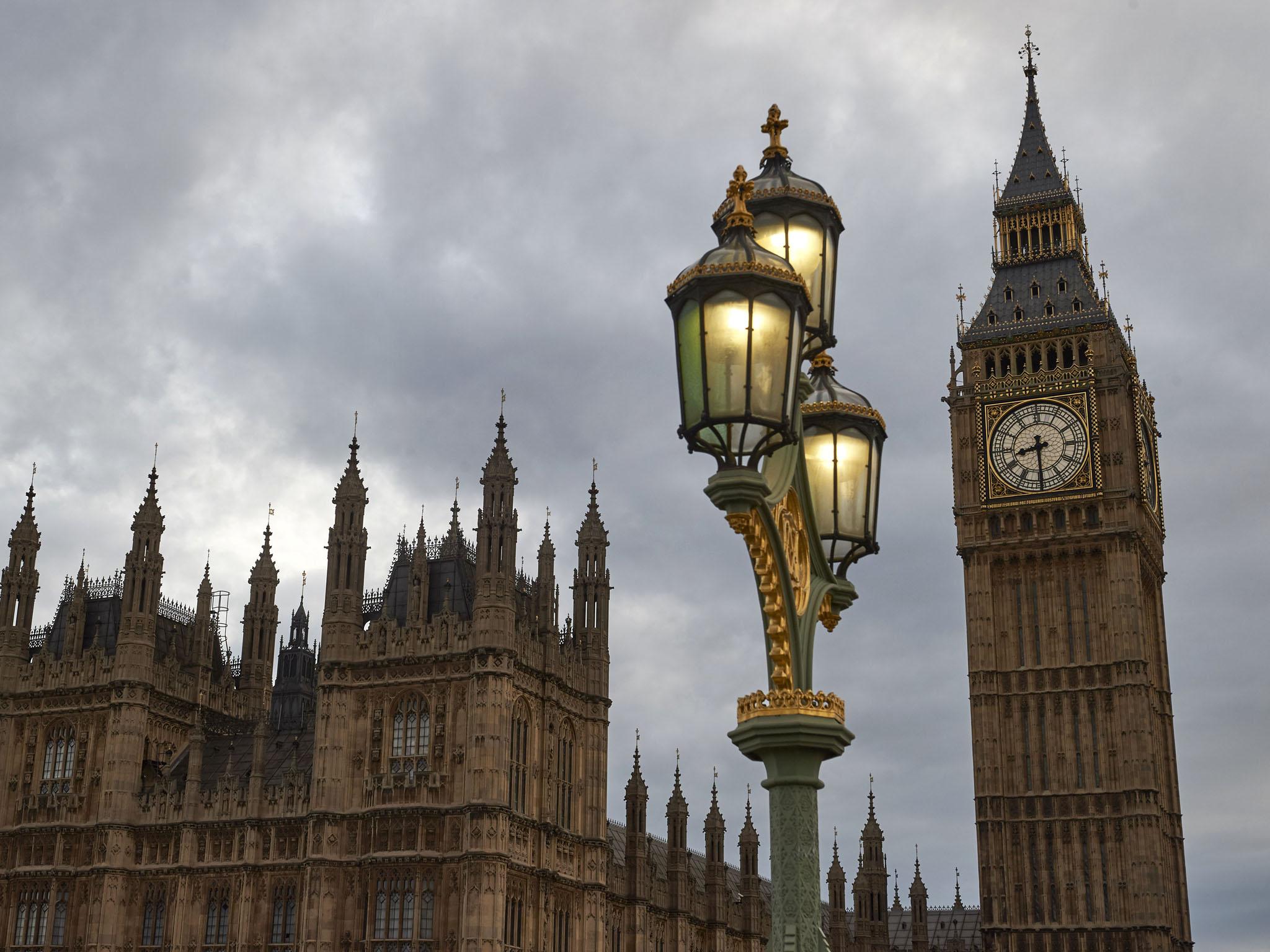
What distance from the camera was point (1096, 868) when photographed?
81.1 m

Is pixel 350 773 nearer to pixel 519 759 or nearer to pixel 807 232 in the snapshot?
pixel 519 759

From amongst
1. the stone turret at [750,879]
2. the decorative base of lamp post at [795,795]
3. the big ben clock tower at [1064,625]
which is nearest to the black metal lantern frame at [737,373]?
the decorative base of lamp post at [795,795]

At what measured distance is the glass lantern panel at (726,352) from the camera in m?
10.2

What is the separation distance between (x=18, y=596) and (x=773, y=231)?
186 ft

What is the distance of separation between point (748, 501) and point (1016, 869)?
77.3 meters

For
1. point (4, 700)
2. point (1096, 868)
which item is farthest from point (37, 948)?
point (1096, 868)

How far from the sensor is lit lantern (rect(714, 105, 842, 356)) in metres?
13.1

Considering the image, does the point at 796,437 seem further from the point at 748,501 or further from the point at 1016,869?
the point at 1016,869

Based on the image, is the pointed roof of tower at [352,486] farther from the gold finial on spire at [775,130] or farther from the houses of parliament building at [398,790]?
the gold finial on spire at [775,130]

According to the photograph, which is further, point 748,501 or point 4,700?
point 4,700

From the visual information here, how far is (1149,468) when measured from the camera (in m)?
91.6

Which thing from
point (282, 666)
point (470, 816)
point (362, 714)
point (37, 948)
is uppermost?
point (282, 666)

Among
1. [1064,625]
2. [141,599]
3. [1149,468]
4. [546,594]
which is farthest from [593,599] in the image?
[1149,468]

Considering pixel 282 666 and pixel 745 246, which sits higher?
pixel 282 666
